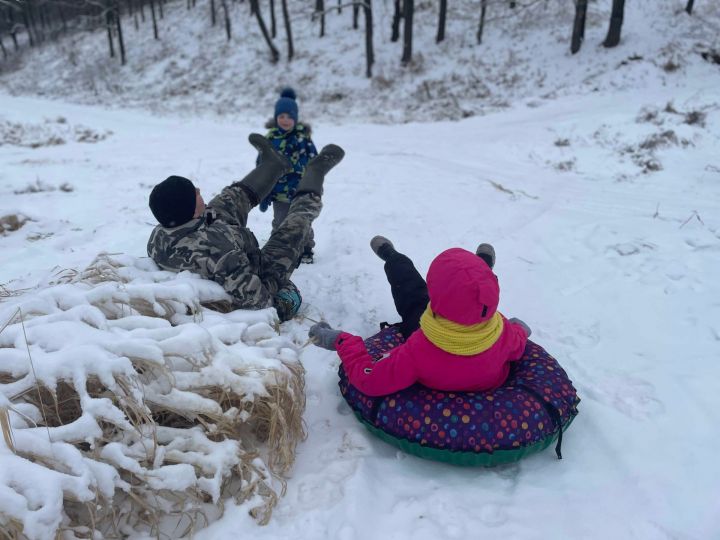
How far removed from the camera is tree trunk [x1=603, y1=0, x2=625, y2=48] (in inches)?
609

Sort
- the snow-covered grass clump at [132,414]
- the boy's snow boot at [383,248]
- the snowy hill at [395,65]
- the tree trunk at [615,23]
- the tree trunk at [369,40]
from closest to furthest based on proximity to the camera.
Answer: the snow-covered grass clump at [132,414] < the boy's snow boot at [383,248] < the snowy hill at [395,65] < the tree trunk at [615,23] < the tree trunk at [369,40]

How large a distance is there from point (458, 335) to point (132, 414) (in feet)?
4.81

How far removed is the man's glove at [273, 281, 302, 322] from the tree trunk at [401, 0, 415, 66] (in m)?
16.3

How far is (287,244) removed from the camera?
12.0 feet

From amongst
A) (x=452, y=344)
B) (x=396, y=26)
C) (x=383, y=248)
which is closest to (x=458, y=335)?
(x=452, y=344)

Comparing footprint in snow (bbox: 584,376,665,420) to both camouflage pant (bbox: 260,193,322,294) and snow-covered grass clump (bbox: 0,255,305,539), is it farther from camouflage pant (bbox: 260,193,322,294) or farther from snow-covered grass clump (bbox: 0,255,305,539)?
camouflage pant (bbox: 260,193,322,294)

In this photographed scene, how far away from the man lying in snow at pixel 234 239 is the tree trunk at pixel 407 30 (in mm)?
15617

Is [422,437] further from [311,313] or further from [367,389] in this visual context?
[311,313]

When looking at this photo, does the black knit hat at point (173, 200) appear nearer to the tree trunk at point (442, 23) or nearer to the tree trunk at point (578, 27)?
the tree trunk at point (578, 27)

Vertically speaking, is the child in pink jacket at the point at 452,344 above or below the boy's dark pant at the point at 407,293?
above

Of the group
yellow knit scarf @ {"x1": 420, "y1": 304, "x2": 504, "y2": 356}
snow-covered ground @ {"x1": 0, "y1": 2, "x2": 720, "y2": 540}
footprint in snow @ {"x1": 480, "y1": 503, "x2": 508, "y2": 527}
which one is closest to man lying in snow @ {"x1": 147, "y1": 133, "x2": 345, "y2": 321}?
snow-covered ground @ {"x1": 0, "y1": 2, "x2": 720, "y2": 540}

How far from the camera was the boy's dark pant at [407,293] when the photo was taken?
3.16 m

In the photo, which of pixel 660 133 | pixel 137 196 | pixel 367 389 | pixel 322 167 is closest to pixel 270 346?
pixel 367 389

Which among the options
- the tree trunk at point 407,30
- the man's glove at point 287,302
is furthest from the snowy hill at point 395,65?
the man's glove at point 287,302
